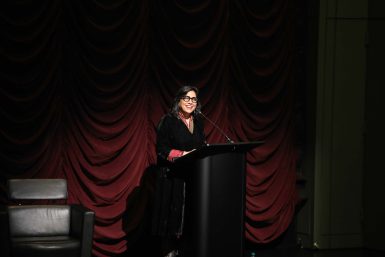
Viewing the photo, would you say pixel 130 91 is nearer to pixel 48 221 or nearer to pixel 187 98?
pixel 187 98

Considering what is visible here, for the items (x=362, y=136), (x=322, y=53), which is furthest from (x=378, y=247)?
(x=322, y=53)

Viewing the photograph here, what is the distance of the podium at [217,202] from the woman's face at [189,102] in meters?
0.57

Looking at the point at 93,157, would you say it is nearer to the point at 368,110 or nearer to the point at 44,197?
the point at 44,197

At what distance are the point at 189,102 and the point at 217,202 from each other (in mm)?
895

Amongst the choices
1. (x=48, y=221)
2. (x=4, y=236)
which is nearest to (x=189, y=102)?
(x=48, y=221)

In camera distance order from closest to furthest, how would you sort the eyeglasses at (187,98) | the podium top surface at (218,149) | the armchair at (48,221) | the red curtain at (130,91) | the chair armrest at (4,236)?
the podium top surface at (218,149), the chair armrest at (4,236), the armchair at (48,221), the eyeglasses at (187,98), the red curtain at (130,91)

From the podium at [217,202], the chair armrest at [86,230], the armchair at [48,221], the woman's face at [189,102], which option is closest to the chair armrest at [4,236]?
the armchair at [48,221]

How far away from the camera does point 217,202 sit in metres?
4.45

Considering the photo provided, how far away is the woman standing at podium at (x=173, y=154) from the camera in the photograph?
473 cm

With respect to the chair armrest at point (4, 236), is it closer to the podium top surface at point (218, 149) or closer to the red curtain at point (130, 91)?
the red curtain at point (130, 91)

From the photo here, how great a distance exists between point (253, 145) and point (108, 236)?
1763 mm

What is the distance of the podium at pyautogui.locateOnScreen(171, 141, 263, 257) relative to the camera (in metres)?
4.43

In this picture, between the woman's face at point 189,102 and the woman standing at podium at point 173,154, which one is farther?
the woman's face at point 189,102

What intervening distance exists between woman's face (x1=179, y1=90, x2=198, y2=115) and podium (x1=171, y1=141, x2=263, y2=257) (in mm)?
569
